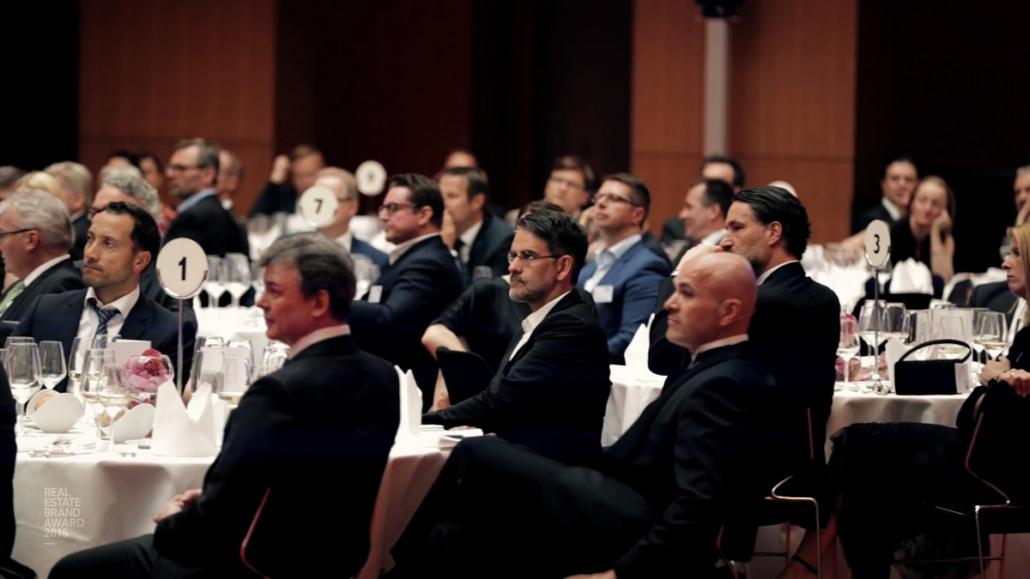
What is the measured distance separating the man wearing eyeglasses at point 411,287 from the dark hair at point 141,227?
3.56 ft

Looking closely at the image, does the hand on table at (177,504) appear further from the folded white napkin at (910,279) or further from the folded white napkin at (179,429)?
the folded white napkin at (910,279)

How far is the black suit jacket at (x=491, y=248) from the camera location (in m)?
8.22

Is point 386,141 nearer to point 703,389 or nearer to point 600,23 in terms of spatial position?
point 600,23

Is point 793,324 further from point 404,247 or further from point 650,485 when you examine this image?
point 404,247

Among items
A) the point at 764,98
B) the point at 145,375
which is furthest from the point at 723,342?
the point at 764,98

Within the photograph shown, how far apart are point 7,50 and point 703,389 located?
9.90 m

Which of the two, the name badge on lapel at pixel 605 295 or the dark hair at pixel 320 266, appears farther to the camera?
the name badge on lapel at pixel 605 295

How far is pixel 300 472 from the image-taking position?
344 cm

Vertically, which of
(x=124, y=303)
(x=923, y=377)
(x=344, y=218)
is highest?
(x=344, y=218)

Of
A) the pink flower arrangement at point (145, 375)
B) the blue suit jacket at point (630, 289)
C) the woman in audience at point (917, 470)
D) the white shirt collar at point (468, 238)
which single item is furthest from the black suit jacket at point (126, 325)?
the white shirt collar at point (468, 238)

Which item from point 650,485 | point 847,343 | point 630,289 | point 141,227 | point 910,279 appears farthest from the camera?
point 910,279

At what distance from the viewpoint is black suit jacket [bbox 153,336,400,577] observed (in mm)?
3434

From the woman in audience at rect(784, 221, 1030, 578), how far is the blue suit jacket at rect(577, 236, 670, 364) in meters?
1.90

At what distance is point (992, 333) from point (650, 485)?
2.30m
